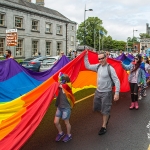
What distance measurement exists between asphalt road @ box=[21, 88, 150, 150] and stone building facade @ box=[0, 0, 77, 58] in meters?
25.7

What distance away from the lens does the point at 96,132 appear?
212 inches

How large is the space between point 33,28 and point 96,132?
32.2 m

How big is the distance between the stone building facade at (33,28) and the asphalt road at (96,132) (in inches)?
1010

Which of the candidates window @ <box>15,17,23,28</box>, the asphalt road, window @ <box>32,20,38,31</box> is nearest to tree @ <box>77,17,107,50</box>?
window @ <box>32,20,38,31</box>

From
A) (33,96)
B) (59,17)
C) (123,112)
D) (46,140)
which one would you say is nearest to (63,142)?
(46,140)

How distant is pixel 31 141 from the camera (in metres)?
4.84

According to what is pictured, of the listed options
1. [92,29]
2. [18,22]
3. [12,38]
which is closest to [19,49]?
[18,22]

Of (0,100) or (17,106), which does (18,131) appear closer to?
(17,106)

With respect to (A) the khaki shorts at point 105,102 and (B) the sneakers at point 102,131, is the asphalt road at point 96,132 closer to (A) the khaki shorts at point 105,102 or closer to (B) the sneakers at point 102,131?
(B) the sneakers at point 102,131

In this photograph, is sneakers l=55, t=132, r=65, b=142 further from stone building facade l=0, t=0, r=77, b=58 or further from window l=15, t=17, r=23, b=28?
window l=15, t=17, r=23, b=28

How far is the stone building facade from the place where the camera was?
30.9m

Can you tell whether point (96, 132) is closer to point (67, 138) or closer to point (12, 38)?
point (67, 138)

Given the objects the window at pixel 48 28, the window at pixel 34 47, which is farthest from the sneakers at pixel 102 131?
the window at pixel 48 28

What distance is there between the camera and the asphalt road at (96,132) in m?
4.59
